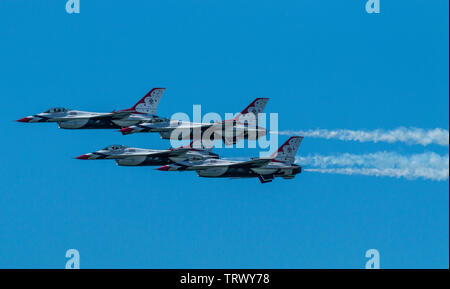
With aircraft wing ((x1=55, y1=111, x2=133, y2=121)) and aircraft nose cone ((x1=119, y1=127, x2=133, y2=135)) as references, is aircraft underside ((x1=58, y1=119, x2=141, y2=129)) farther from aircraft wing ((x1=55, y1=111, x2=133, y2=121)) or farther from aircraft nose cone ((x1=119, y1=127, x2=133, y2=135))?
aircraft nose cone ((x1=119, y1=127, x2=133, y2=135))

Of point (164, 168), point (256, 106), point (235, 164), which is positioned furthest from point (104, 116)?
point (256, 106)

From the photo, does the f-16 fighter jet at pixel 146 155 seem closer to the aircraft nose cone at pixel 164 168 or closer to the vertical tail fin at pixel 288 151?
the aircraft nose cone at pixel 164 168

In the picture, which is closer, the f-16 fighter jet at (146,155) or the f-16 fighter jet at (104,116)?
the f-16 fighter jet at (146,155)

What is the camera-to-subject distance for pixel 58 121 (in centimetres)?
10431

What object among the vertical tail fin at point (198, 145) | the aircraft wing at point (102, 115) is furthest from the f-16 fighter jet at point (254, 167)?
the aircraft wing at point (102, 115)

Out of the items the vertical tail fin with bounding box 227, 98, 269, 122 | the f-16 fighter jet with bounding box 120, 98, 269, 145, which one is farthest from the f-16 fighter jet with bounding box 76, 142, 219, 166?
the vertical tail fin with bounding box 227, 98, 269, 122

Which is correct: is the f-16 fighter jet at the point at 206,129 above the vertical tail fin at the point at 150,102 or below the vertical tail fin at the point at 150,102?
below

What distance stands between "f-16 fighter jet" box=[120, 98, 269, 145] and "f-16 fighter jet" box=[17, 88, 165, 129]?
3.92 feet

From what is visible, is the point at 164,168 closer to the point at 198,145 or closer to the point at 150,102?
the point at 198,145

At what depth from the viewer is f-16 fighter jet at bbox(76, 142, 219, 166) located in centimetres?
10175

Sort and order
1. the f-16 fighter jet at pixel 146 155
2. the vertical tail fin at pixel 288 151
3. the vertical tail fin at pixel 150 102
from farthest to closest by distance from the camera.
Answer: the vertical tail fin at pixel 150 102 < the f-16 fighter jet at pixel 146 155 < the vertical tail fin at pixel 288 151

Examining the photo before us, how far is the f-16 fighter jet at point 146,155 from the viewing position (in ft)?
334

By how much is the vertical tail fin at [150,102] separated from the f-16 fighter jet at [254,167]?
732 centimetres
